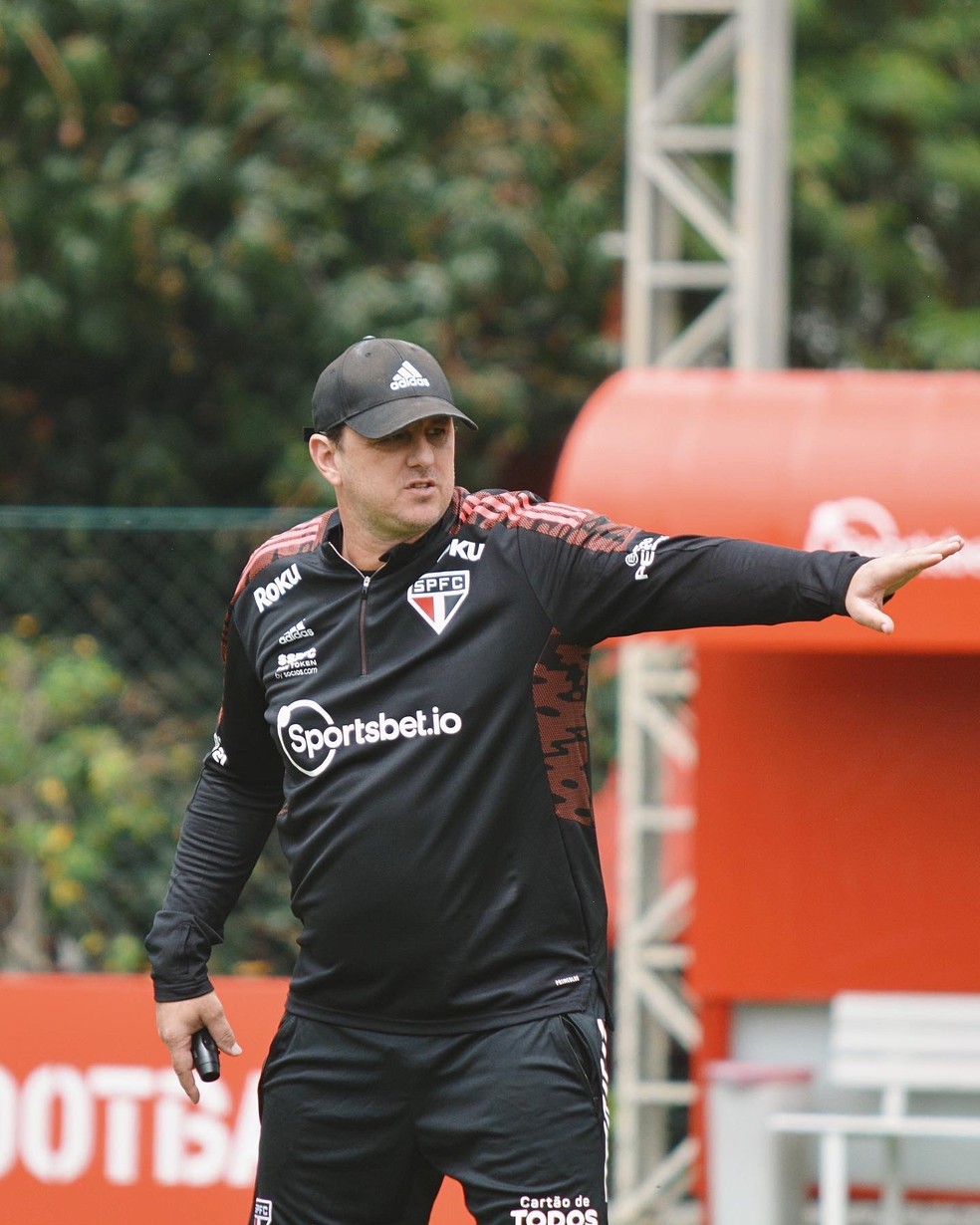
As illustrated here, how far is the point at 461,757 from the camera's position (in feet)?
10.9

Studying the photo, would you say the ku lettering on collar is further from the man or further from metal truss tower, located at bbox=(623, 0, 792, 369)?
metal truss tower, located at bbox=(623, 0, 792, 369)

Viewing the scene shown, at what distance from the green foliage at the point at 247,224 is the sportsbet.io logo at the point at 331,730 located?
5.88 meters

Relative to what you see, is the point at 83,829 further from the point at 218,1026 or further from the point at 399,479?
the point at 399,479

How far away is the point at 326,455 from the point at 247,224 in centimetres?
590

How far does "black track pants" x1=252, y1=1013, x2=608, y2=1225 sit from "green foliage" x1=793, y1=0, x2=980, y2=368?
8.33 meters

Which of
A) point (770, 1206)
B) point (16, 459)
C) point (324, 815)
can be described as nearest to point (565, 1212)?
point (324, 815)

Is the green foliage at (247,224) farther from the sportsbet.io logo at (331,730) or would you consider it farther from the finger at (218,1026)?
the sportsbet.io logo at (331,730)

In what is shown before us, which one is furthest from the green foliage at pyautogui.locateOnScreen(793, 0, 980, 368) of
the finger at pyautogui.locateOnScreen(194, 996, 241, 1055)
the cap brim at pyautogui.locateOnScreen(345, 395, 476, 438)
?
the finger at pyautogui.locateOnScreen(194, 996, 241, 1055)

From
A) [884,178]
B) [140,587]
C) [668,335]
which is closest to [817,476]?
[668,335]

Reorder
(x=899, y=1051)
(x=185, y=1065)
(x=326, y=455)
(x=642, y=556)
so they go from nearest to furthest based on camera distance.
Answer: (x=642, y=556) < (x=326, y=455) < (x=185, y=1065) < (x=899, y=1051)

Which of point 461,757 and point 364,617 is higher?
point 364,617

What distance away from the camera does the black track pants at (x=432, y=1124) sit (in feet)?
10.7

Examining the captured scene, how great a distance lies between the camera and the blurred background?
680 centimetres

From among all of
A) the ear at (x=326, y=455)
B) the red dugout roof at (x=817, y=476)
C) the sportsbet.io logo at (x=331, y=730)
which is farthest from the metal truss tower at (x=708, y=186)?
the sportsbet.io logo at (x=331, y=730)
